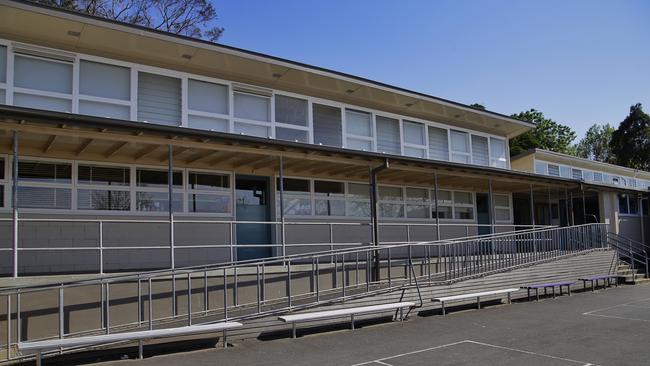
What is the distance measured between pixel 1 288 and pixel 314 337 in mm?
5215

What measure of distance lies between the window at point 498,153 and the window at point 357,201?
6.86 meters

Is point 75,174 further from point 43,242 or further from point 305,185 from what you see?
point 305,185

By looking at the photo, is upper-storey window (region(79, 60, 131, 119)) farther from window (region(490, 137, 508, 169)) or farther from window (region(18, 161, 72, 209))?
window (region(490, 137, 508, 169))

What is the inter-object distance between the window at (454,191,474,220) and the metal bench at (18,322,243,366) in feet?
41.2

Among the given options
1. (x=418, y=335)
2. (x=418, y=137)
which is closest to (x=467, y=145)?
(x=418, y=137)

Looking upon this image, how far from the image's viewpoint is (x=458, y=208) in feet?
66.4

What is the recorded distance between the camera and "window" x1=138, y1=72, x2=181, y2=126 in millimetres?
12812

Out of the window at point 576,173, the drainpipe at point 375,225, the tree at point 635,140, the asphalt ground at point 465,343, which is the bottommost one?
the asphalt ground at point 465,343

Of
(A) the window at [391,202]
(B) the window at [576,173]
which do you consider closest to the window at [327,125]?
(A) the window at [391,202]

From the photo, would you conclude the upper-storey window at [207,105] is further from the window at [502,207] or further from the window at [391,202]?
the window at [502,207]

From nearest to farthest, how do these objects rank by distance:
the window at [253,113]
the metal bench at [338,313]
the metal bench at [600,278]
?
the metal bench at [338,313] → the window at [253,113] → the metal bench at [600,278]

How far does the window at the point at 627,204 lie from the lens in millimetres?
24995

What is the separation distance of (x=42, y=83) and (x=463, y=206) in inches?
567

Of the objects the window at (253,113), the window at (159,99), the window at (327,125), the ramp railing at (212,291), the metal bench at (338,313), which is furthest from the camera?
the window at (327,125)
